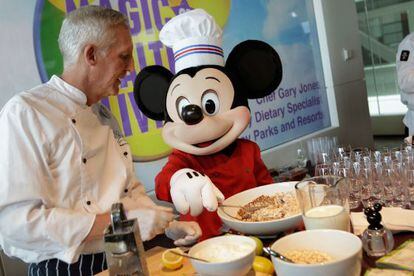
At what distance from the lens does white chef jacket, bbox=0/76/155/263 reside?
127 centimetres

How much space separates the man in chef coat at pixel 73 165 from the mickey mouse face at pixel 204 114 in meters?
0.22

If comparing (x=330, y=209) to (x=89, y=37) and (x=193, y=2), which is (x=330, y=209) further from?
(x=193, y=2)

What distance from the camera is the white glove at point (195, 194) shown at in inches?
54.9

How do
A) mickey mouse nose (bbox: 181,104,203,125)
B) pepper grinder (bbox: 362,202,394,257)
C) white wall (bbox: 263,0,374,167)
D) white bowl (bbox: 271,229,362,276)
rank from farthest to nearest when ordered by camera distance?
white wall (bbox: 263,0,374,167), mickey mouse nose (bbox: 181,104,203,125), pepper grinder (bbox: 362,202,394,257), white bowl (bbox: 271,229,362,276)

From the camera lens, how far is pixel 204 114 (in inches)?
69.0

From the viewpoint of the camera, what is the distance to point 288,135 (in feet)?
11.9

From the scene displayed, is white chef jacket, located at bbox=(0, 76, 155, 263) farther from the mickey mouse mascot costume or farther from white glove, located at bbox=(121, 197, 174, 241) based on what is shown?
the mickey mouse mascot costume

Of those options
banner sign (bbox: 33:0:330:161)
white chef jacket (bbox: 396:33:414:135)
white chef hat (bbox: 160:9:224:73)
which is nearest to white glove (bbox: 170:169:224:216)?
white chef hat (bbox: 160:9:224:73)

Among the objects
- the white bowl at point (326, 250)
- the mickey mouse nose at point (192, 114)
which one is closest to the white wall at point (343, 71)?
the mickey mouse nose at point (192, 114)

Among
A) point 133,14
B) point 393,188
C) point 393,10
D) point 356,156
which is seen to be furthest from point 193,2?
point 393,10

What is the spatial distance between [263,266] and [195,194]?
450 millimetres

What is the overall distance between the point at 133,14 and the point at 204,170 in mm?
1240

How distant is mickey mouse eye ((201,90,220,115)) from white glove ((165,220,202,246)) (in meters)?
0.52

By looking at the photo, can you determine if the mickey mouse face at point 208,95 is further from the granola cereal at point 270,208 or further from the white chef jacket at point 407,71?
the white chef jacket at point 407,71
